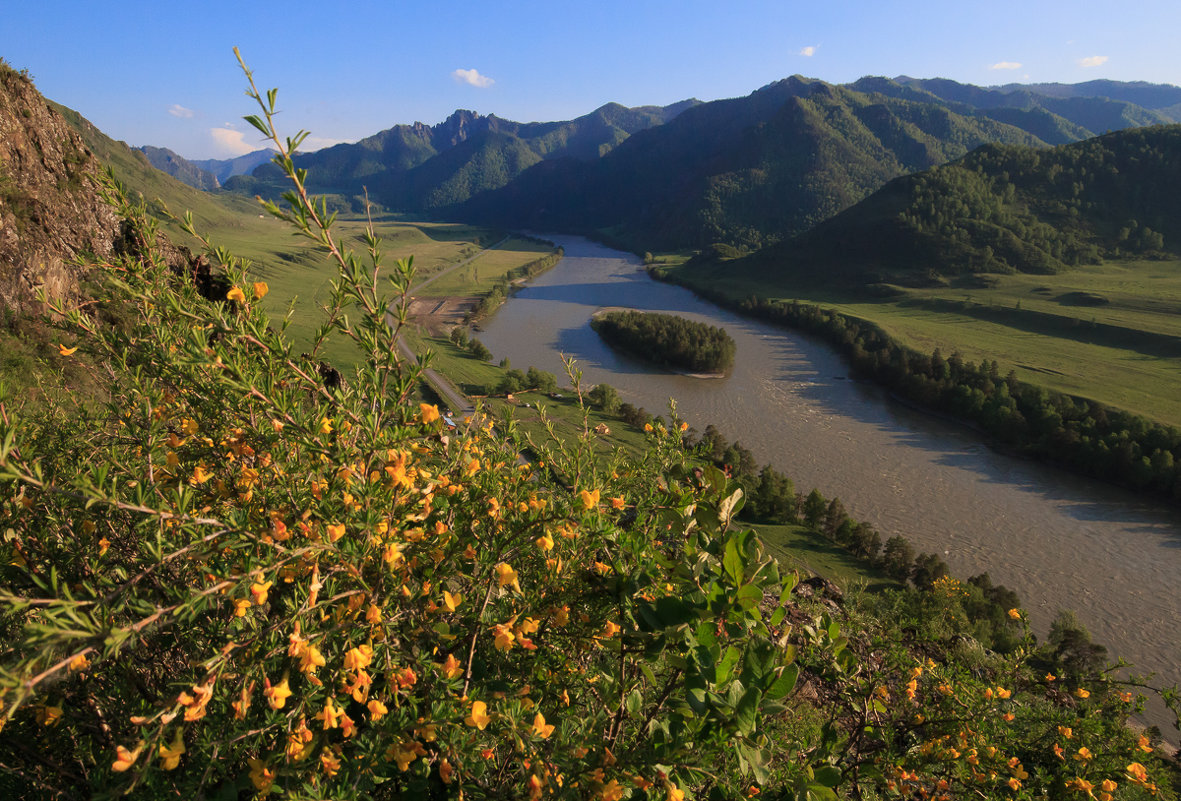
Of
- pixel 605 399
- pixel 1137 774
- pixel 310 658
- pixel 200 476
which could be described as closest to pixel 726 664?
pixel 310 658

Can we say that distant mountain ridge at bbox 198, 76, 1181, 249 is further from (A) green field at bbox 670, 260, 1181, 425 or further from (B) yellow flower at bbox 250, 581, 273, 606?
(B) yellow flower at bbox 250, 581, 273, 606

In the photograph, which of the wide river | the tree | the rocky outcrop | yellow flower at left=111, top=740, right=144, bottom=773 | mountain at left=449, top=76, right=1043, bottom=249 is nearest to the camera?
yellow flower at left=111, top=740, right=144, bottom=773

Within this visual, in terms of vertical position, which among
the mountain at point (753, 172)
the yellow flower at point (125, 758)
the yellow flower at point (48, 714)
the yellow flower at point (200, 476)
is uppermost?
the mountain at point (753, 172)

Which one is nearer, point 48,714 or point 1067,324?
point 48,714

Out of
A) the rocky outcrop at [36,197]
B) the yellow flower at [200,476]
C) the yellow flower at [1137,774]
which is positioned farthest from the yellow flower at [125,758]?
the rocky outcrop at [36,197]

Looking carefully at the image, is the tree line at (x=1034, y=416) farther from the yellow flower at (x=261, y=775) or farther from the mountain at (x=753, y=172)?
the mountain at (x=753, y=172)

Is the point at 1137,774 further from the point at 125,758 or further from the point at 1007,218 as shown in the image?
the point at 1007,218

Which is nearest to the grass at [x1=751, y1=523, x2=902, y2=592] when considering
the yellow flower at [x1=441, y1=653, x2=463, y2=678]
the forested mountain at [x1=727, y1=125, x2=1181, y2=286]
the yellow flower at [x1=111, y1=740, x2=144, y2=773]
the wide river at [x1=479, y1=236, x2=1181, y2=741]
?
the wide river at [x1=479, y1=236, x2=1181, y2=741]
